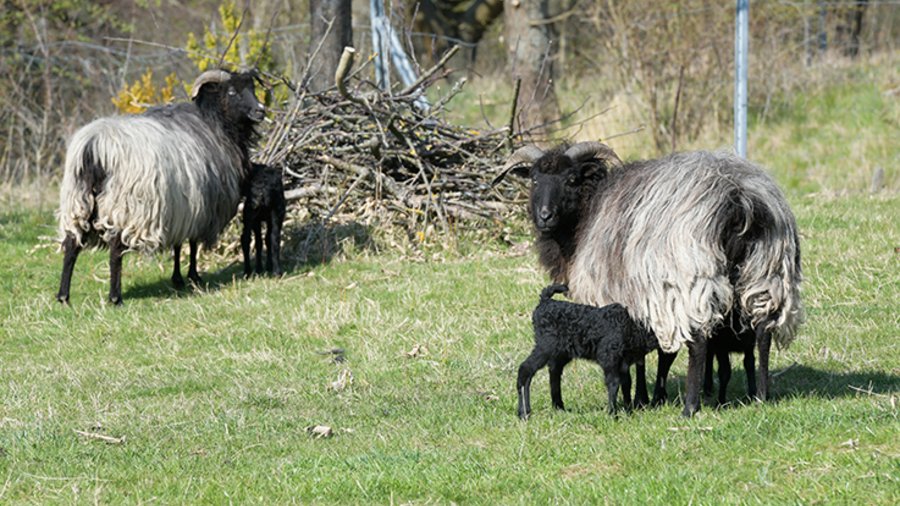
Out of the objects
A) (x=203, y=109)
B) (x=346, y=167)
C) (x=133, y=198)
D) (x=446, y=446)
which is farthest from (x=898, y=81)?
(x=446, y=446)

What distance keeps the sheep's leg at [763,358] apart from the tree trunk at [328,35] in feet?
29.6

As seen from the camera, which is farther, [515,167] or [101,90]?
[101,90]

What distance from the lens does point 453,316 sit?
389 inches

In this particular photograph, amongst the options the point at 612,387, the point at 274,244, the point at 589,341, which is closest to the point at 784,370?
the point at 612,387

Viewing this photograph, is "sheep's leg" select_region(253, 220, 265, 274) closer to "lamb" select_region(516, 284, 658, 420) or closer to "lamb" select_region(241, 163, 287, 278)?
"lamb" select_region(241, 163, 287, 278)

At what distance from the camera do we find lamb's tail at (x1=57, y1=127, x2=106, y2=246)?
35.6ft

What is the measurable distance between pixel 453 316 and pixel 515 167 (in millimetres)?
1923

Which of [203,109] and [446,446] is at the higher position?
[203,109]

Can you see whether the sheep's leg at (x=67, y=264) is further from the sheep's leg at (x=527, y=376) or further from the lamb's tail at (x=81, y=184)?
the sheep's leg at (x=527, y=376)

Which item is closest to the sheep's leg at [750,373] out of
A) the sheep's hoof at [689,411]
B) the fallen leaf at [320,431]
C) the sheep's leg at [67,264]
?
the sheep's hoof at [689,411]

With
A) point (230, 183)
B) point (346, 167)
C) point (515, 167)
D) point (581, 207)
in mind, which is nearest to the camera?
point (581, 207)

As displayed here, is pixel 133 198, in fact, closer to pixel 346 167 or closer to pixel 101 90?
pixel 346 167

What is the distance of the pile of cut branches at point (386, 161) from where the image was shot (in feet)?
43.2

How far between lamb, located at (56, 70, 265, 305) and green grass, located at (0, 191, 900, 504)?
0.62 meters
